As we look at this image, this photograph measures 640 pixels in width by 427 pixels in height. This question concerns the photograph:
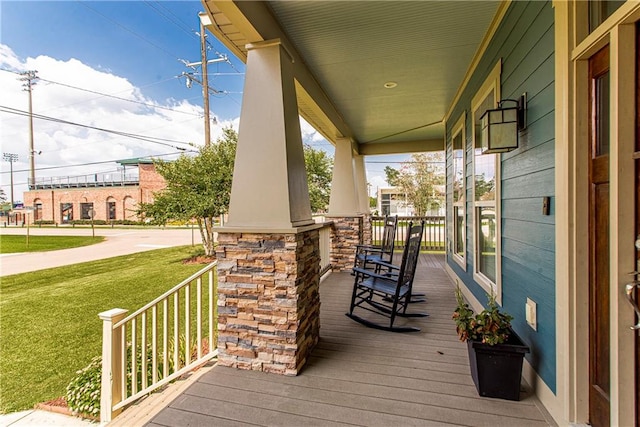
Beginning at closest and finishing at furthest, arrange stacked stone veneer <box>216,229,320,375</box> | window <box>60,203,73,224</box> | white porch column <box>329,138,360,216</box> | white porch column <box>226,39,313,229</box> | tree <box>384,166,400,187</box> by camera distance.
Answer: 1. stacked stone veneer <box>216,229,320,375</box>
2. white porch column <box>226,39,313,229</box>
3. white porch column <box>329,138,360,216</box>
4. tree <box>384,166,400,187</box>
5. window <box>60,203,73,224</box>

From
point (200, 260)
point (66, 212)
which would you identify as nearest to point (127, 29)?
point (200, 260)

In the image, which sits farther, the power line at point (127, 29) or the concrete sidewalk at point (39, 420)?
the power line at point (127, 29)

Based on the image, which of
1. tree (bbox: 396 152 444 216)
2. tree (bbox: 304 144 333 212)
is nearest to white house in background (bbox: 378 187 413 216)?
tree (bbox: 396 152 444 216)

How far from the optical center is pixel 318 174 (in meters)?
12.9

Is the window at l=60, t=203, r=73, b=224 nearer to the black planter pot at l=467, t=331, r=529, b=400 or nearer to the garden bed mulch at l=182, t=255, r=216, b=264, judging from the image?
the garden bed mulch at l=182, t=255, r=216, b=264

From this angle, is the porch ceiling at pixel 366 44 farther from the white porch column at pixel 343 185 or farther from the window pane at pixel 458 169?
the white porch column at pixel 343 185

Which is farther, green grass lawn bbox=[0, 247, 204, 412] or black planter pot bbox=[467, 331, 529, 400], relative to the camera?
green grass lawn bbox=[0, 247, 204, 412]

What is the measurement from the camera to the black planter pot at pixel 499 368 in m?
1.73

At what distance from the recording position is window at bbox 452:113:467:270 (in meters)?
3.89

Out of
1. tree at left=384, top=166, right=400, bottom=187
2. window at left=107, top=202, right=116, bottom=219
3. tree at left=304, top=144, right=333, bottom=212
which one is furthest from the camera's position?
window at left=107, top=202, right=116, bottom=219

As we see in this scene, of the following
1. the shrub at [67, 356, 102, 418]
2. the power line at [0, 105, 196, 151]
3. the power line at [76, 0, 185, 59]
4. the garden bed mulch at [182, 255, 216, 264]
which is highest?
the power line at [76, 0, 185, 59]

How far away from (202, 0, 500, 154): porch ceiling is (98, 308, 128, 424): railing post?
237 centimetres

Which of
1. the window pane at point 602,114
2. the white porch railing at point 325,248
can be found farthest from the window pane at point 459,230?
the window pane at point 602,114

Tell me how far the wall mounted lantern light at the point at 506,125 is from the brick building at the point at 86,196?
26.0 m
